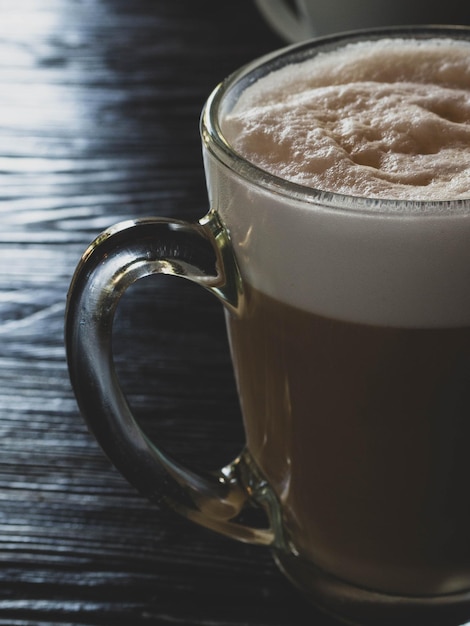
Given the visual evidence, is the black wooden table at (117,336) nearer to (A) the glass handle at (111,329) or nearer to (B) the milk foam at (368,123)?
(A) the glass handle at (111,329)

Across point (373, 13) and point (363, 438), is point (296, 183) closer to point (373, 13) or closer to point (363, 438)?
point (363, 438)

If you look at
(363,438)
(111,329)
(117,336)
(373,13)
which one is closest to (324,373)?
(363,438)

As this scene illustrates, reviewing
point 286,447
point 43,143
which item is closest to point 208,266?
point 286,447

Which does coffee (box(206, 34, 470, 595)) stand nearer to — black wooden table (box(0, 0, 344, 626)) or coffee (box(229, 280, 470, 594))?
coffee (box(229, 280, 470, 594))

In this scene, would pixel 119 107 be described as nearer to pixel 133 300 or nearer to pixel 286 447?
pixel 133 300

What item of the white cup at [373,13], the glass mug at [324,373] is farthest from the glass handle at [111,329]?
the white cup at [373,13]

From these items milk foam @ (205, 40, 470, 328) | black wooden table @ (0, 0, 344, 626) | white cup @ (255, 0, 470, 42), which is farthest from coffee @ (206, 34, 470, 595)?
white cup @ (255, 0, 470, 42)
